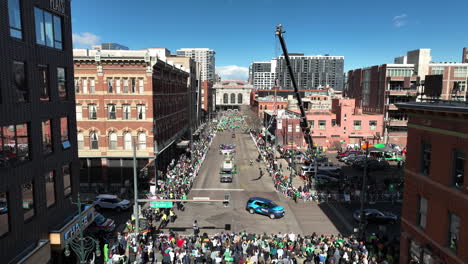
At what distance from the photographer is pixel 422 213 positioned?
61.3ft

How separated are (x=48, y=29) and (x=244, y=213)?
72.5 ft

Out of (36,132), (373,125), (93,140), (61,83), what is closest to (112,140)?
(93,140)

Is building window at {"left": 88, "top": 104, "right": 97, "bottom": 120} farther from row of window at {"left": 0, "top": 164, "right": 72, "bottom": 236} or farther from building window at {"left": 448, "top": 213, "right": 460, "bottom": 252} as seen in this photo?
building window at {"left": 448, "top": 213, "right": 460, "bottom": 252}

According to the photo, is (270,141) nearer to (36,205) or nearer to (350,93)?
(350,93)

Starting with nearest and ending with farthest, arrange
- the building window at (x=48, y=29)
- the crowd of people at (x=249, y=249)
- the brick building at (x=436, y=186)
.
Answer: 1. the brick building at (x=436, y=186)
2. the building window at (x=48, y=29)
3. the crowd of people at (x=249, y=249)

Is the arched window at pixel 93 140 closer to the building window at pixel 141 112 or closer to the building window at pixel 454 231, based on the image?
the building window at pixel 141 112

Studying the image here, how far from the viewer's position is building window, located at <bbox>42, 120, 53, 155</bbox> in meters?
17.8

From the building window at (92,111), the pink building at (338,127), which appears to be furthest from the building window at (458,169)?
the pink building at (338,127)

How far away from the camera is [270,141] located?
253 ft

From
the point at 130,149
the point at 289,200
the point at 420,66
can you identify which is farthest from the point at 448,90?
the point at 130,149

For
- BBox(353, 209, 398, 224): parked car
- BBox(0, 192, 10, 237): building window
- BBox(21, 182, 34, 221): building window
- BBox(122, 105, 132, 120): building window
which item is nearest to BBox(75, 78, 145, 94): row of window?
BBox(122, 105, 132, 120): building window

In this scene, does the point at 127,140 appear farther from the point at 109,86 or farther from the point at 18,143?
the point at 18,143

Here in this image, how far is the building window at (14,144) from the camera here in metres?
14.4

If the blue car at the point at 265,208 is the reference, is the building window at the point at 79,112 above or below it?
above
